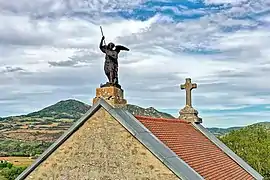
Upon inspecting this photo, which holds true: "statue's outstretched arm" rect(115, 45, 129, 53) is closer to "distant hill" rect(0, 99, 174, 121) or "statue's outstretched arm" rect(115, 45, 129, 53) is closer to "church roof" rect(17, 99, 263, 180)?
"church roof" rect(17, 99, 263, 180)

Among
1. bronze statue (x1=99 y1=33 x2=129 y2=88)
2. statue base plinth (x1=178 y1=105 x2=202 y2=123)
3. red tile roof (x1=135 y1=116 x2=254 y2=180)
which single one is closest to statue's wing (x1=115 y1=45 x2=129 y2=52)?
bronze statue (x1=99 y1=33 x2=129 y2=88)

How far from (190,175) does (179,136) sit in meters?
4.27

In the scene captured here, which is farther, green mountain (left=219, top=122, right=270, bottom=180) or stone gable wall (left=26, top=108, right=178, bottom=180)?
green mountain (left=219, top=122, right=270, bottom=180)

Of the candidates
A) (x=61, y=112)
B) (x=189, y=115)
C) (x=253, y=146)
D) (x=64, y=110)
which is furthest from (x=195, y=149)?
(x=64, y=110)

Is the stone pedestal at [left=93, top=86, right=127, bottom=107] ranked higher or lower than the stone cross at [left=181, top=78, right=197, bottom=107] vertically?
lower

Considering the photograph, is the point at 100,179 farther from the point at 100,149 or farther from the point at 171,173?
the point at 171,173

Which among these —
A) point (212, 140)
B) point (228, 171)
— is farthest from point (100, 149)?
point (212, 140)

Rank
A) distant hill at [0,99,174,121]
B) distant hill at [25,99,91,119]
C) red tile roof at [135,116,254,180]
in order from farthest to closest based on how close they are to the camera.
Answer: distant hill at [25,99,91,119]
distant hill at [0,99,174,121]
red tile roof at [135,116,254,180]

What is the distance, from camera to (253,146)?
39.1 metres

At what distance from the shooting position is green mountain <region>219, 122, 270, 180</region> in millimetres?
38062

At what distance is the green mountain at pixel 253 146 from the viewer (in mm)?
38062

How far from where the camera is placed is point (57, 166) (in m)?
15.9

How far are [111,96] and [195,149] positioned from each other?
182 inches

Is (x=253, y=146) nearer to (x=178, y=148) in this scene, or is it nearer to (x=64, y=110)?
(x=178, y=148)
